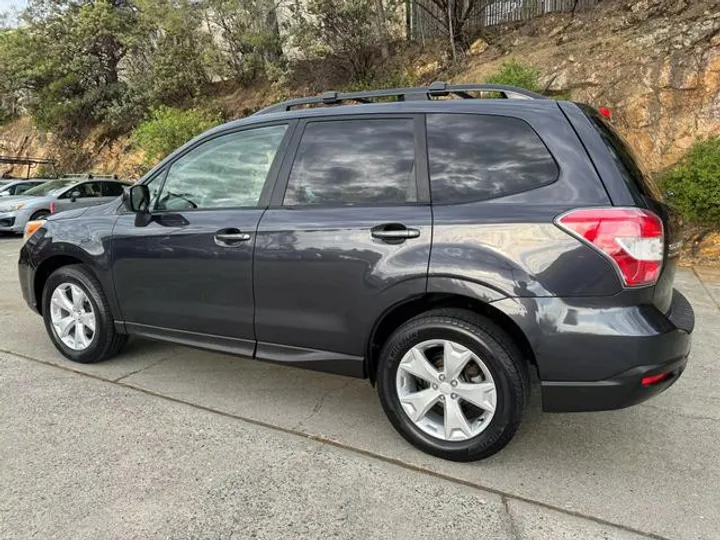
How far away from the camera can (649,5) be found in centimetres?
1111

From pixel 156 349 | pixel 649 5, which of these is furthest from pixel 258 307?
pixel 649 5

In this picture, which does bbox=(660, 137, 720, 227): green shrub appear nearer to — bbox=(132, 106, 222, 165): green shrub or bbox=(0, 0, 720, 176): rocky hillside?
bbox=(0, 0, 720, 176): rocky hillside

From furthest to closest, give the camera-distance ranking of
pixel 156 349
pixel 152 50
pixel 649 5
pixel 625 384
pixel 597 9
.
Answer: pixel 152 50 < pixel 597 9 < pixel 649 5 < pixel 156 349 < pixel 625 384

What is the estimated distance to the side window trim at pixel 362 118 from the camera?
2.87m

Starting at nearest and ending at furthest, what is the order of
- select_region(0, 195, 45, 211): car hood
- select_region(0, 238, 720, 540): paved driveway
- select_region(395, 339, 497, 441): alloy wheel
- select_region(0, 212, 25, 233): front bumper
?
select_region(0, 238, 720, 540): paved driveway < select_region(395, 339, 497, 441): alloy wheel < select_region(0, 212, 25, 233): front bumper < select_region(0, 195, 45, 211): car hood

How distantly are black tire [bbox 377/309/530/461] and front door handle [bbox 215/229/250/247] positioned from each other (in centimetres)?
106

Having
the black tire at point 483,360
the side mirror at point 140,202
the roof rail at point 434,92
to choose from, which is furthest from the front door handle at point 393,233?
the side mirror at point 140,202

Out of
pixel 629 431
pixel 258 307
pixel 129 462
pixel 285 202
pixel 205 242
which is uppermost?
pixel 285 202

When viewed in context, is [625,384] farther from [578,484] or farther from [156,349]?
[156,349]

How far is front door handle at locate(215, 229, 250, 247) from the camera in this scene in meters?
3.21

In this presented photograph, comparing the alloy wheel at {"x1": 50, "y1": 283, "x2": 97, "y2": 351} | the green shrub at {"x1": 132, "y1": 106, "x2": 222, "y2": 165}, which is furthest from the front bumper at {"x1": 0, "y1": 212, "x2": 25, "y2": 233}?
the alloy wheel at {"x1": 50, "y1": 283, "x2": 97, "y2": 351}

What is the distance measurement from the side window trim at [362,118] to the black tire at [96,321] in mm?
1671

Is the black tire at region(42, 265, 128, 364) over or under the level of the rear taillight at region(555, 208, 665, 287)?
under

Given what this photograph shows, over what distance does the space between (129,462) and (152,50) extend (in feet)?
66.4
